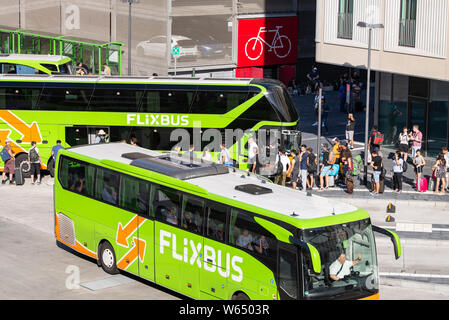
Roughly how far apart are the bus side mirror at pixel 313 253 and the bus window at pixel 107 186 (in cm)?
578

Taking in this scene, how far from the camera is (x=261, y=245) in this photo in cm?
1609

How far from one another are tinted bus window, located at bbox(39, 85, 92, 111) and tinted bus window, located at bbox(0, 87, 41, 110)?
239 mm

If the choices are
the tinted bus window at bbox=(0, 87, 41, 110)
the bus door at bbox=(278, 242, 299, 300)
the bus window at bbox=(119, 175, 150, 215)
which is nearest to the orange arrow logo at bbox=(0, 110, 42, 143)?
the tinted bus window at bbox=(0, 87, 41, 110)

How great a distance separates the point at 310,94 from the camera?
1943 inches

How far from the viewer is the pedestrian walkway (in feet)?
91.6

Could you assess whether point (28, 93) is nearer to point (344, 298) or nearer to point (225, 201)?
point (225, 201)

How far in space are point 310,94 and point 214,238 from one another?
109 ft

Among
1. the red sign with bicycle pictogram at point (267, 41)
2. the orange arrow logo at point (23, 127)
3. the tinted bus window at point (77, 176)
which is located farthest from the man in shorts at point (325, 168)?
the red sign with bicycle pictogram at point (267, 41)

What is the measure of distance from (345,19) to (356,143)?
5.29 m

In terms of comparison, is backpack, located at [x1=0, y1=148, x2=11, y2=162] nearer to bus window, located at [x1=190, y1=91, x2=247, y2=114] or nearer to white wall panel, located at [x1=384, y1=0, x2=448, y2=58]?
bus window, located at [x1=190, y1=91, x2=247, y2=114]

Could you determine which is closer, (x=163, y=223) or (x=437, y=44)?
(x=163, y=223)

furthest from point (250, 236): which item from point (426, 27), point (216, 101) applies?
point (426, 27)

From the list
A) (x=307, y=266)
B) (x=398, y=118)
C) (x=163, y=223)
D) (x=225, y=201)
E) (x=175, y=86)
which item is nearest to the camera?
(x=307, y=266)
